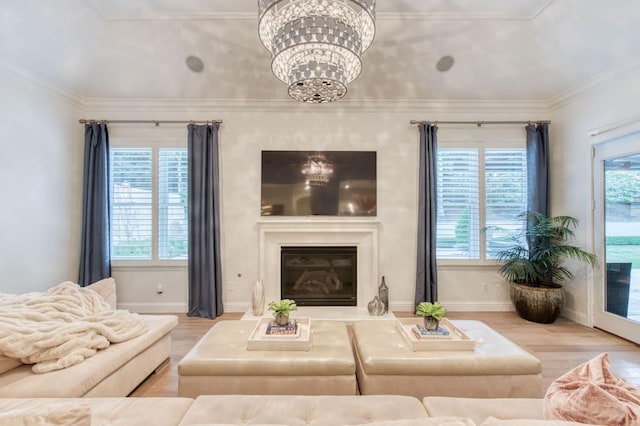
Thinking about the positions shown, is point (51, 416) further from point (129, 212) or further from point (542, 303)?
point (542, 303)

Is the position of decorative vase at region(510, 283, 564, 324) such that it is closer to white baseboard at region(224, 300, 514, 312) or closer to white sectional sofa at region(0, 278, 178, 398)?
white baseboard at region(224, 300, 514, 312)

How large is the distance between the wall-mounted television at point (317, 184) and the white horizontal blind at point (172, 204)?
3.70ft

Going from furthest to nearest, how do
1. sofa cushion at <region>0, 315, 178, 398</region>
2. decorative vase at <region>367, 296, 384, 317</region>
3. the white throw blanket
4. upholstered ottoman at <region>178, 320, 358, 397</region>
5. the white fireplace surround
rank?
the white fireplace surround → decorative vase at <region>367, 296, 384, 317</region> → upholstered ottoman at <region>178, 320, 358, 397</region> → the white throw blanket → sofa cushion at <region>0, 315, 178, 398</region>

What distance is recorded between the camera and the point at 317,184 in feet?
13.5

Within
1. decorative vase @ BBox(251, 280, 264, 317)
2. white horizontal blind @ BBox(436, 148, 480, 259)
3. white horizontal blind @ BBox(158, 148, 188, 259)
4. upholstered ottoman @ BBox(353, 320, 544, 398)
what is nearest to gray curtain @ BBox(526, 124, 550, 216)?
white horizontal blind @ BBox(436, 148, 480, 259)

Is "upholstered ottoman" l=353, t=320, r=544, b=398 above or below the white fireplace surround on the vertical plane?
below

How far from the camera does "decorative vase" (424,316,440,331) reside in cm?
224

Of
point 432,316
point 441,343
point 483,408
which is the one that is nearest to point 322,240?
point 432,316

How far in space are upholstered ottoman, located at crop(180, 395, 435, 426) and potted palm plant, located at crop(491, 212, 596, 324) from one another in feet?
10.4

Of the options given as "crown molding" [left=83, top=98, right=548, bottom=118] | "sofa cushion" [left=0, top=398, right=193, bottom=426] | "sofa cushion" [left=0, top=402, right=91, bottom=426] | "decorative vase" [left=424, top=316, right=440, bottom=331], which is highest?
"crown molding" [left=83, top=98, right=548, bottom=118]

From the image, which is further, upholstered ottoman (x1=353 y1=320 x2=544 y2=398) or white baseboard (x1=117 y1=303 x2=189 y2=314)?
white baseboard (x1=117 y1=303 x2=189 y2=314)

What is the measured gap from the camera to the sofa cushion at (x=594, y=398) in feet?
2.90

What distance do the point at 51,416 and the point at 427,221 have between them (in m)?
3.90

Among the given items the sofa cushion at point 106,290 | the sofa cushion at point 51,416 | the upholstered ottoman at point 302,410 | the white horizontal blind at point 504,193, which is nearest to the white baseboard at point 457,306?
the white horizontal blind at point 504,193
